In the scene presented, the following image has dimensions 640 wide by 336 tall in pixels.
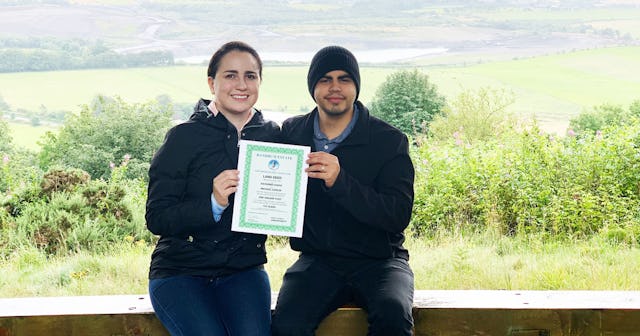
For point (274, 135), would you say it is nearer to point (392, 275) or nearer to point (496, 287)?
point (392, 275)

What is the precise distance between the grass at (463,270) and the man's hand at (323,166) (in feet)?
5.25

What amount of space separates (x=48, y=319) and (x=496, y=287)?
238cm

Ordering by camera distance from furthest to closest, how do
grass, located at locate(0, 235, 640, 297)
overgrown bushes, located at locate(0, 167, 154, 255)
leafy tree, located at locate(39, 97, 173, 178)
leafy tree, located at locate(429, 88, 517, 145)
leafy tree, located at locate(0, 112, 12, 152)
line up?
leafy tree, located at locate(0, 112, 12, 152), leafy tree, located at locate(429, 88, 517, 145), leafy tree, located at locate(39, 97, 173, 178), overgrown bushes, located at locate(0, 167, 154, 255), grass, located at locate(0, 235, 640, 297)

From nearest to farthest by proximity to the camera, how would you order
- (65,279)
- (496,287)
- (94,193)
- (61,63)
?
(496,287)
(65,279)
(94,193)
(61,63)

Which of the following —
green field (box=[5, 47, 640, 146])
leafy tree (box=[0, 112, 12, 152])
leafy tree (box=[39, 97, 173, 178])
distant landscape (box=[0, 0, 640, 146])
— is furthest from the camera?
distant landscape (box=[0, 0, 640, 146])

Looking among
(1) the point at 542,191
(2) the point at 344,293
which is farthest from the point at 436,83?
(2) the point at 344,293

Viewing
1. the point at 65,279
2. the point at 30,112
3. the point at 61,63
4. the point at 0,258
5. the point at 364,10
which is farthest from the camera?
the point at 364,10

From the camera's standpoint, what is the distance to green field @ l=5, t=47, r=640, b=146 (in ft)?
153

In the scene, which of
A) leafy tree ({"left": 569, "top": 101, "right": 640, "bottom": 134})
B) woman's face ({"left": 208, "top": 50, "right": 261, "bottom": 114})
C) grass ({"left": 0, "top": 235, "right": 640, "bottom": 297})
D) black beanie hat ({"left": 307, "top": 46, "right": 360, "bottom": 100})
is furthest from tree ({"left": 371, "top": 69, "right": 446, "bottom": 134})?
woman's face ({"left": 208, "top": 50, "right": 261, "bottom": 114})

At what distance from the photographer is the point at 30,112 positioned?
4875 cm

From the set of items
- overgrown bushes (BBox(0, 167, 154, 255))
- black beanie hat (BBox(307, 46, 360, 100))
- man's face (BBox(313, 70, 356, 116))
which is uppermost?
black beanie hat (BBox(307, 46, 360, 100))

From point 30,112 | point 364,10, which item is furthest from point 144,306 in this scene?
point 364,10

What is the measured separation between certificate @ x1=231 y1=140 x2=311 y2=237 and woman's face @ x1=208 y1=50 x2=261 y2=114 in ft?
0.90

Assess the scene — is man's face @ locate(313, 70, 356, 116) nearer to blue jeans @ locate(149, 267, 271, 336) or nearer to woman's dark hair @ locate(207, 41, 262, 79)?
woman's dark hair @ locate(207, 41, 262, 79)
